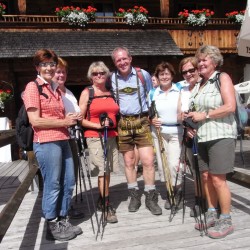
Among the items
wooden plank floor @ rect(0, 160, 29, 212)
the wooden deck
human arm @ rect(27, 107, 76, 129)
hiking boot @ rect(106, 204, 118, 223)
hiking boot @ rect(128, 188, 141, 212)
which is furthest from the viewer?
wooden plank floor @ rect(0, 160, 29, 212)

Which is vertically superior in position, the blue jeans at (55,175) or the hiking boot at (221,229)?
the blue jeans at (55,175)

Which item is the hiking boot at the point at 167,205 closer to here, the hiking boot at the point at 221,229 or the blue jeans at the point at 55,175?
the hiking boot at the point at 221,229

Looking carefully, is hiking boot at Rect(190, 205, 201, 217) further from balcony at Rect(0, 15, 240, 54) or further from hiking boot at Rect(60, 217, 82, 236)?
balcony at Rect(0, 15, 240, 54)

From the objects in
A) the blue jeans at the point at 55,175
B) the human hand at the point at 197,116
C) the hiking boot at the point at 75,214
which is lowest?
the hiking boot at the point at 75,214

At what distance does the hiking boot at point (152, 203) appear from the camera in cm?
456

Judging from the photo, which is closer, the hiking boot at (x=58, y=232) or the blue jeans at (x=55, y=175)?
the blue jeans at (x=55, y=175)

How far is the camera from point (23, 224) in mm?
4543

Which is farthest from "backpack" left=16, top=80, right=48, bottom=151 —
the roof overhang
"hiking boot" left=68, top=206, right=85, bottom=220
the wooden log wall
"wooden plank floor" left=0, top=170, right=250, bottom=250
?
the wooden log wall

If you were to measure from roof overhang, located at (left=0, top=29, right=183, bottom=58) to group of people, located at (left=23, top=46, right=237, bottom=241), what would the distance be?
25.6 ft

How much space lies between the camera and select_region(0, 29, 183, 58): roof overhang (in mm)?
11914

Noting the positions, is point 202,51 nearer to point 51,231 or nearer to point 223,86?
point 223,86

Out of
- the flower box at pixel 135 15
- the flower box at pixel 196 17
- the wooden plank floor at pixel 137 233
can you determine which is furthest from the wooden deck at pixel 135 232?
the flower box at pixel 196 17

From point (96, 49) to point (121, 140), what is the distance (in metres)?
8.24

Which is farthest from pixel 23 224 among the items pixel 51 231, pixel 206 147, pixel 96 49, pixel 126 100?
pixel 96 49
